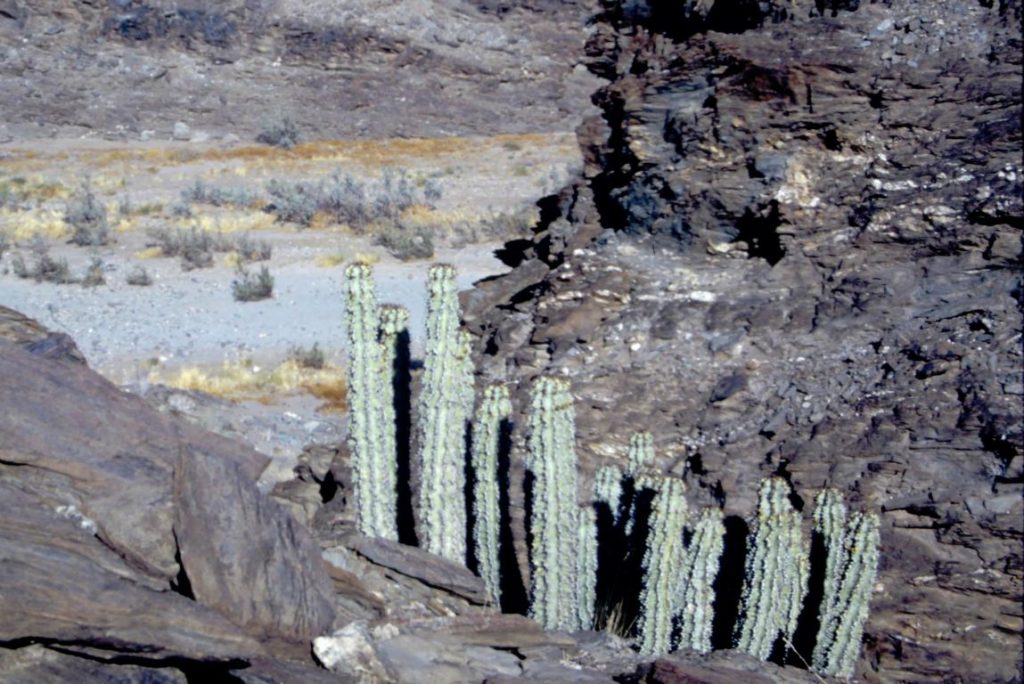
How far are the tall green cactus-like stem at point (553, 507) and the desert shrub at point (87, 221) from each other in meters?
14.6

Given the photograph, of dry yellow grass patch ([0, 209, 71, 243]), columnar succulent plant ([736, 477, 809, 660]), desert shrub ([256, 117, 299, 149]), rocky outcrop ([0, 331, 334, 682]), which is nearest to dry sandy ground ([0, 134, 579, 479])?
dry yellow grass patch ([0, 209, 71, 243])

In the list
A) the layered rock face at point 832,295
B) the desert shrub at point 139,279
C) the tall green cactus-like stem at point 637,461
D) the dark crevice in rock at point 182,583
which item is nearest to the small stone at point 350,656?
the dark crevice in rock at point 182,583

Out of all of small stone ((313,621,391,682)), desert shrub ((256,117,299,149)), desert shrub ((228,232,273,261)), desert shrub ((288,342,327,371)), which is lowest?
desert shrub ((288,342,327,371))

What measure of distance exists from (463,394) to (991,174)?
155 inches

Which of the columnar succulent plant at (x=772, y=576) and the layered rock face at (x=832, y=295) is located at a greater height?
the layered rock face at (x=832, y=295)

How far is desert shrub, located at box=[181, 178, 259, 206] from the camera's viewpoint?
23047mm

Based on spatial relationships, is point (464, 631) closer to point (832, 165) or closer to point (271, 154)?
point (832, 165)

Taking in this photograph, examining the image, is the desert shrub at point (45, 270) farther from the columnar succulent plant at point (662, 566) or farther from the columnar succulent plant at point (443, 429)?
the columnar succulent plant at point (662, 566)

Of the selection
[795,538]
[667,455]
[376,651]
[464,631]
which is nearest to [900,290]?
[667,455]

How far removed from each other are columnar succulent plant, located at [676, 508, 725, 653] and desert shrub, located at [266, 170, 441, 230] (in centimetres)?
1543

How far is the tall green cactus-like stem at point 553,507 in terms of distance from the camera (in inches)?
227

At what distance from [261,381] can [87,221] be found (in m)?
10.6

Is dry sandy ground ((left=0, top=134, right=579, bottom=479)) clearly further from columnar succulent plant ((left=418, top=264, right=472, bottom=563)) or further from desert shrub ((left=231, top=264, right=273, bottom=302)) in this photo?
columnar succulent plant ((left=418, top=264, right=472, bottom=563))

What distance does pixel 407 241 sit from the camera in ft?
61.7
